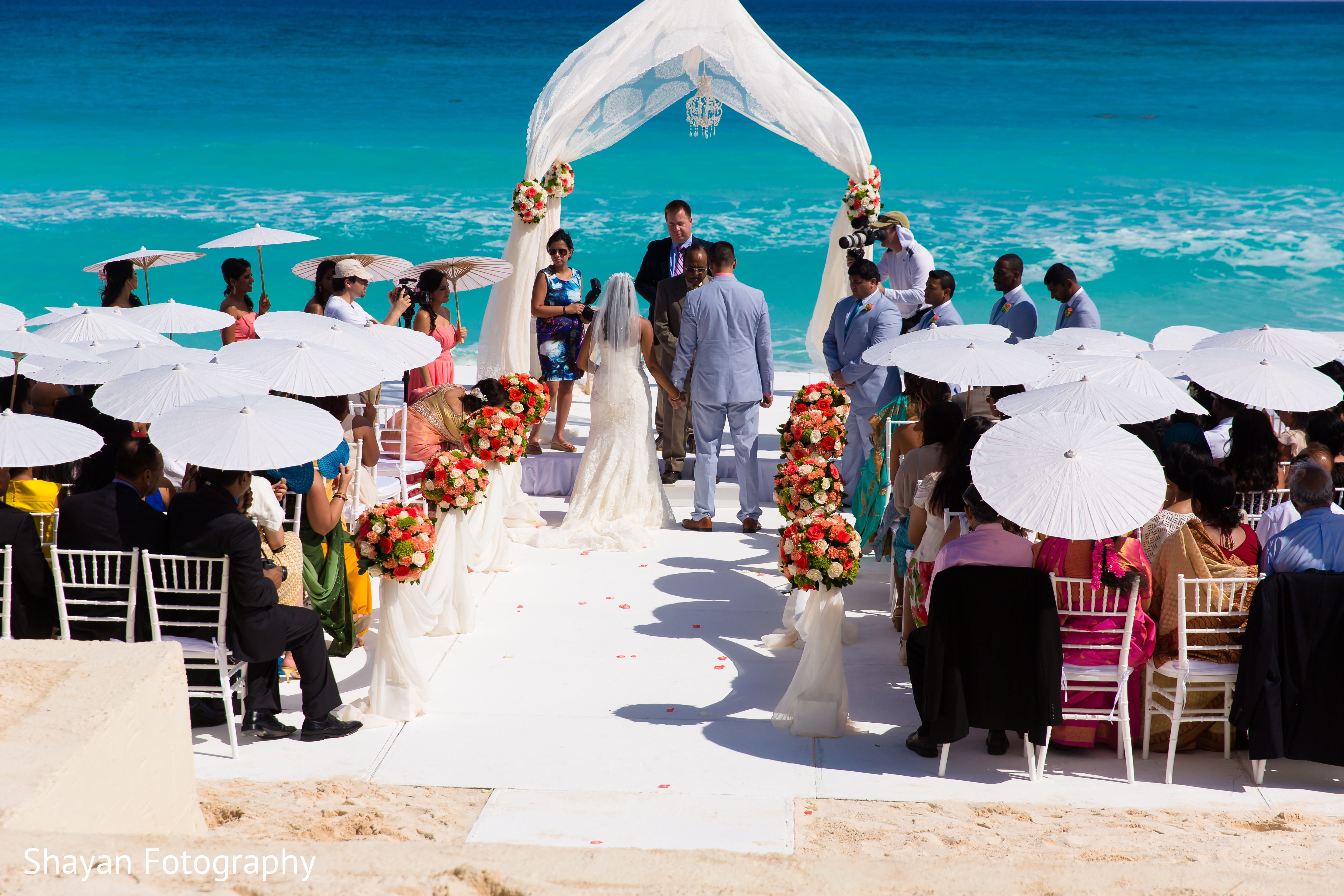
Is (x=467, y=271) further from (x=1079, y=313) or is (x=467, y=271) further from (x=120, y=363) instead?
(x=1079, y=313)

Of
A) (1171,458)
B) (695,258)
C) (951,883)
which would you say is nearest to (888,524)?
(1171,458)

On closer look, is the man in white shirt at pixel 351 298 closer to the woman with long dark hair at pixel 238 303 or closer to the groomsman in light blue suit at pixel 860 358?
the woman with long dark hair at pixel 238 303

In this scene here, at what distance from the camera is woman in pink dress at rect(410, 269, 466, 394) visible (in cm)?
845

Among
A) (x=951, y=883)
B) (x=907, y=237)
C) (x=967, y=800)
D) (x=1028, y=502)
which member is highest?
(x=907, y=237)

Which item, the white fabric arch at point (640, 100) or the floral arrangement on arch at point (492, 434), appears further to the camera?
the white fabric arch at point (640, 100)

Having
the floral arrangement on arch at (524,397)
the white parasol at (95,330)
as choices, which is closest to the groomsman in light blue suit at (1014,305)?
the floral arrangement on arch at (524,397)

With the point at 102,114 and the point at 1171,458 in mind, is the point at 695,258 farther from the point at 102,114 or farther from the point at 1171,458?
the point at 102,114

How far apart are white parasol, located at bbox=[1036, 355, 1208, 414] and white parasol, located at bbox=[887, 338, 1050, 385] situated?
0.49 ft

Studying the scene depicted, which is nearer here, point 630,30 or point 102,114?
point 630,30

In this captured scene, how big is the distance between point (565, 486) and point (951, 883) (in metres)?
6.55

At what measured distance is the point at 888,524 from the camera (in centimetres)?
716

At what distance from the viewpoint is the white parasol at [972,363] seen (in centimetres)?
616

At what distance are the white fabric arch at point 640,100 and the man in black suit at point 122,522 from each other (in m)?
5.18

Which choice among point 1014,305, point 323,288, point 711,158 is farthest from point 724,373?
point 711,158
